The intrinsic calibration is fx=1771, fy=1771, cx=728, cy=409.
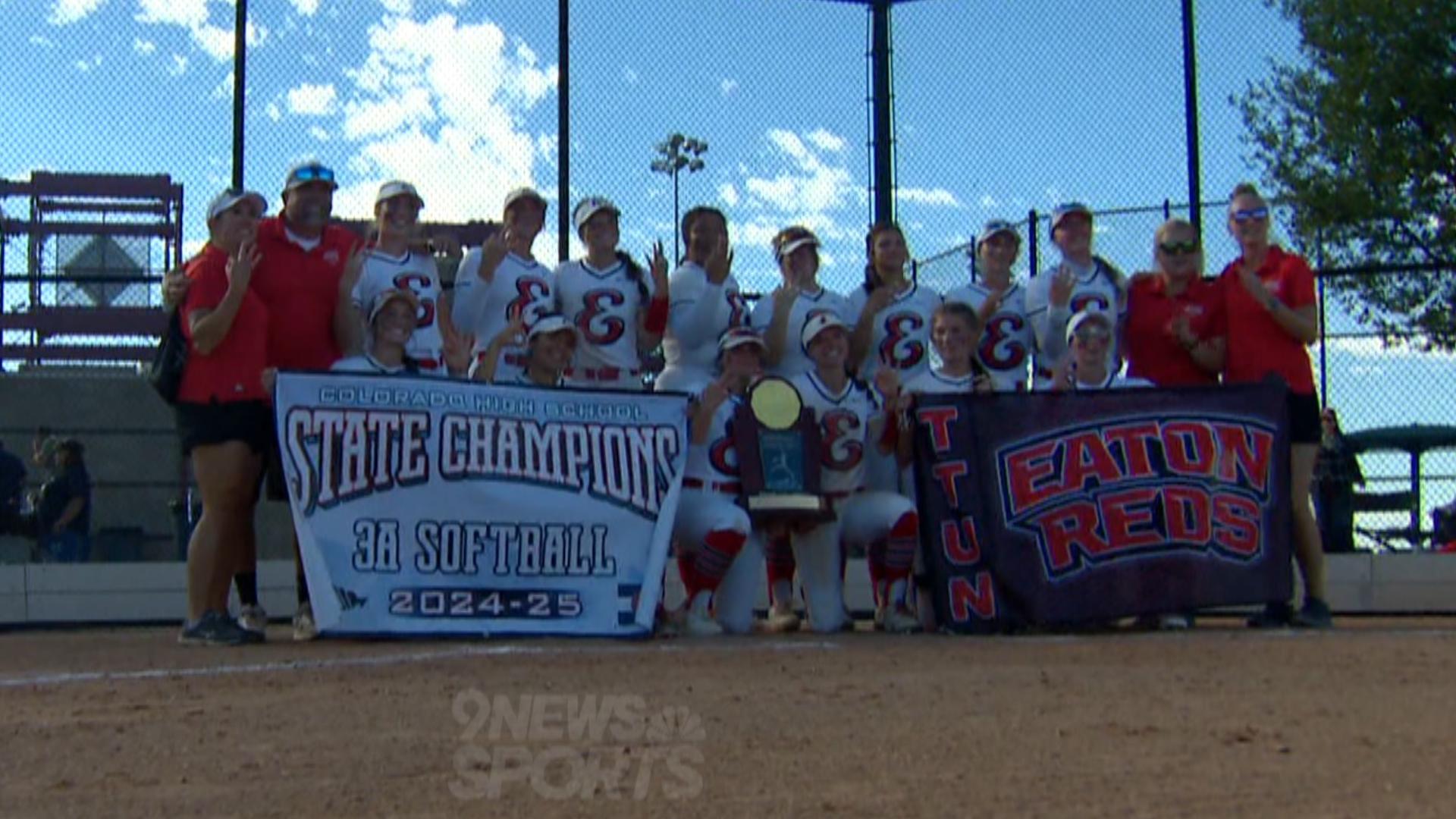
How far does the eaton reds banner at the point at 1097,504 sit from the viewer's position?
8281mm

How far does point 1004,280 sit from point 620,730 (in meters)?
4.59

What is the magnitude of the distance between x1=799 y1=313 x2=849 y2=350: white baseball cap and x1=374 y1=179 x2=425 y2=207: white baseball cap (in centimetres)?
194

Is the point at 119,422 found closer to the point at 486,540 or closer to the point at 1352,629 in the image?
the point at 486,540

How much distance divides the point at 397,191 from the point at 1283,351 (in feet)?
14.3

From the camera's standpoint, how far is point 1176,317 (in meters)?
8.79

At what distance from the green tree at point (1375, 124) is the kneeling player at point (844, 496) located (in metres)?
9.74

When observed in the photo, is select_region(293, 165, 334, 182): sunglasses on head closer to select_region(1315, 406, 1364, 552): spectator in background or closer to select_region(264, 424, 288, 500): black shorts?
select_region(264, 424, 288, 500): black shorts

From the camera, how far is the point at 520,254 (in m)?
8.68

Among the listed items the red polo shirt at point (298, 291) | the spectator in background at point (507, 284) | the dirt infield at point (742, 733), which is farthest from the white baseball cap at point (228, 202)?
the dirt infield at point (742, 733)

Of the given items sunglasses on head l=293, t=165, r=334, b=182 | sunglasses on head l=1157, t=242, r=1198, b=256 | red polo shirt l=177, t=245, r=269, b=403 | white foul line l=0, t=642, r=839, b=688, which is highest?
sunglasses on head l=293, t=165, r=334, b=182

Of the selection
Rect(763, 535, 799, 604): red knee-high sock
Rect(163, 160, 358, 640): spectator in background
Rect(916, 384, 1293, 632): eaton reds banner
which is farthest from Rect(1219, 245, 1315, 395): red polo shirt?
Rect(163, 160, 358, 640): spectator in background

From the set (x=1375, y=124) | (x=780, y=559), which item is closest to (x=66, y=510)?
(x=780, y=559)

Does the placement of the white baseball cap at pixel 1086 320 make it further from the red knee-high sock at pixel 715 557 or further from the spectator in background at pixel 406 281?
the spectator in background at pixel 406 281

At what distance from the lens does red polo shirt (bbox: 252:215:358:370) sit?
25.9ft
